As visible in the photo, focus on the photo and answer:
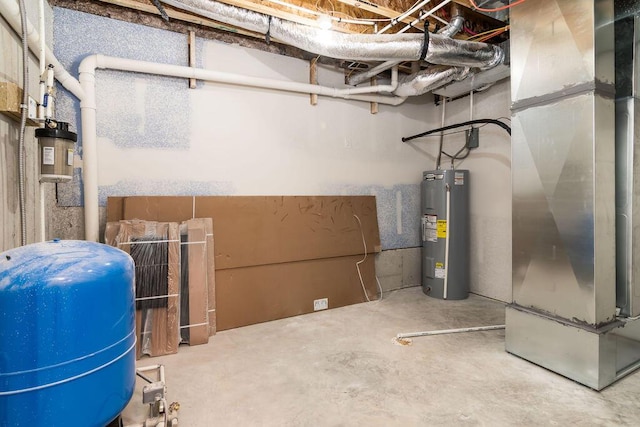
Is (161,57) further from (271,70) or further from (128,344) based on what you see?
(128,344)

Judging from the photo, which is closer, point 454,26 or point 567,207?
point 567,207

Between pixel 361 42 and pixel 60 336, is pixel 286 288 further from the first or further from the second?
pixel 361 42

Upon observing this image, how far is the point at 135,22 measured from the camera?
2.89m

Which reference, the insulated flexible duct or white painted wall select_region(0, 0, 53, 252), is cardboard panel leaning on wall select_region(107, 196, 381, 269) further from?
the insulated flexible duct

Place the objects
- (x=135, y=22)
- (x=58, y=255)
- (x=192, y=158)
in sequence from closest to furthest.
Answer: (x=58, y=255), (x=135, y=22), (x=192, y=158)

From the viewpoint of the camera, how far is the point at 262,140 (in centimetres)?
341

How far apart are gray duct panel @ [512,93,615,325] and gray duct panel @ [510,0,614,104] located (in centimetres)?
13

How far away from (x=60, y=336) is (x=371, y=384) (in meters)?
1.65

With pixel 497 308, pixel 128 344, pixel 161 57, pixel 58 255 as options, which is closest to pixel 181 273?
pixel 128 344

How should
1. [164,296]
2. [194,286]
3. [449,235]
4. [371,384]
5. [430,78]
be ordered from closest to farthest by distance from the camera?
[371,384]
[164,296]
[194,286]
[430,78]
[449,235]

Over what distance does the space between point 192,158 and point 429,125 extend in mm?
3076

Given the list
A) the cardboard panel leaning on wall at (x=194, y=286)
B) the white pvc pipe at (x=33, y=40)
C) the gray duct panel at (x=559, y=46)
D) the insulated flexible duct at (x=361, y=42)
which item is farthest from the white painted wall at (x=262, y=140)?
the gray duct panel at (x=559, y=46)

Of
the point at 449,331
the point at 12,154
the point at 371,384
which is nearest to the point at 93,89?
the point at 12,154

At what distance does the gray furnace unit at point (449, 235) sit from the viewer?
3.70 meters
